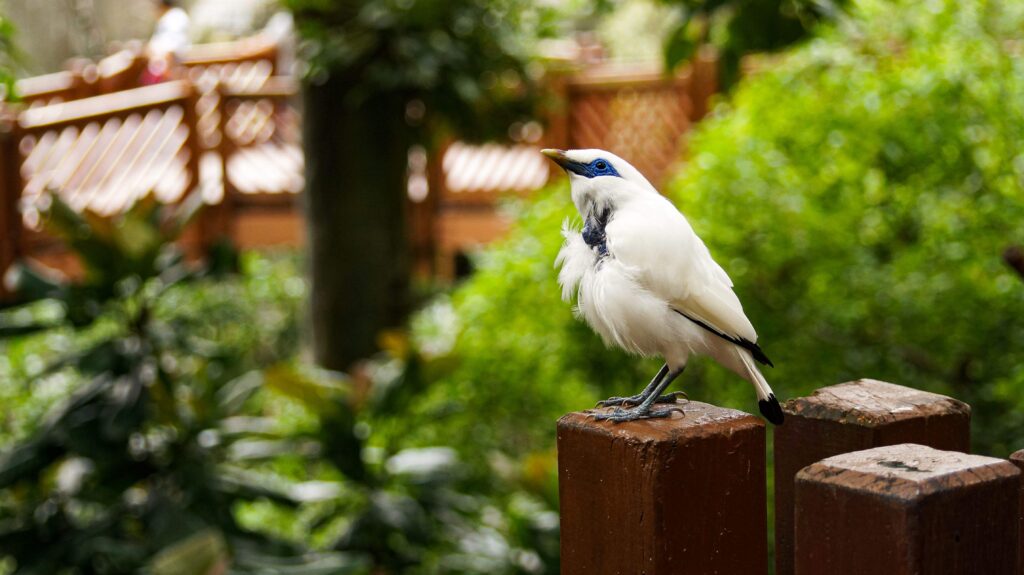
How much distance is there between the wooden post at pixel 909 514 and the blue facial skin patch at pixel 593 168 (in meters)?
0.48

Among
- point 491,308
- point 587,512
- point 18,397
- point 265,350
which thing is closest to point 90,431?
point 491,308

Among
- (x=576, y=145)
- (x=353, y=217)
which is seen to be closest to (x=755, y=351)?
(x=353, y=217)

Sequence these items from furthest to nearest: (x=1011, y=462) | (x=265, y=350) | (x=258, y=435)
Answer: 1. (x=265, y=350)
2. (x=258, y=435)
3. (x=1011, y=462)

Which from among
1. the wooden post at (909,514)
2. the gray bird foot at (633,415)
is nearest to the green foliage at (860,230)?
the gray bird foot at (633,415)

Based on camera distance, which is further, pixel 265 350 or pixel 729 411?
pixel 265 350

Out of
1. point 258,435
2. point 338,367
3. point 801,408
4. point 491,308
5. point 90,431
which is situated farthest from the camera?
point 338,367

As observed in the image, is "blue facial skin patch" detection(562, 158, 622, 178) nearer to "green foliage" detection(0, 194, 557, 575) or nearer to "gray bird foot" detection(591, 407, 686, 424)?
"gray bird foot" detection(591, 407, 686, 424)

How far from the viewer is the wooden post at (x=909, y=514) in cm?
92

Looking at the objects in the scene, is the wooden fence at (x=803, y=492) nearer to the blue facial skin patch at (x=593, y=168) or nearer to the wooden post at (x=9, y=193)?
the blue facial skin patch at (x=593, y=168)

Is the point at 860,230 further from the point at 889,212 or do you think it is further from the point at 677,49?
the point at 677,49

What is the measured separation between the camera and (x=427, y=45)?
170 inches

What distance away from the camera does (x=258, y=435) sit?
11.9ft

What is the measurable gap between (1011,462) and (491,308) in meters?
3.34

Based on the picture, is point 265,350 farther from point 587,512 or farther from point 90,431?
point 587,512
